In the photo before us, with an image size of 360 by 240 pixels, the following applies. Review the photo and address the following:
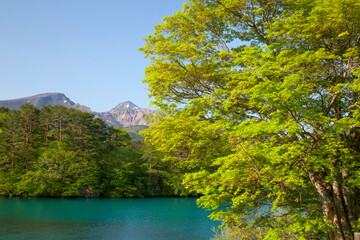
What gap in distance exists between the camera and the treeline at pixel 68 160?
1575 inches

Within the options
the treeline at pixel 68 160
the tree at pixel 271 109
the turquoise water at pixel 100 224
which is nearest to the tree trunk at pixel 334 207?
the tree at pixel 271 109

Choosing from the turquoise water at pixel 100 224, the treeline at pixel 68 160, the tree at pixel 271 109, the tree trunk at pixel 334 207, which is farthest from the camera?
the treeline at pixel 68 160

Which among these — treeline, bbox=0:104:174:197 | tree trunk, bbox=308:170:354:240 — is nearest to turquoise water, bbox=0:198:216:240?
treeline, bbox=0:104:174:197

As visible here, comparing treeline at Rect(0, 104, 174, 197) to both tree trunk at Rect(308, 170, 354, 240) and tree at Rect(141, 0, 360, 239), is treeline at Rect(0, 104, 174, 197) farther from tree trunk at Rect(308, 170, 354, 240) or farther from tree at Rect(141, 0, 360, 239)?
tree trunk at Rect(308, 170, 354, 240)

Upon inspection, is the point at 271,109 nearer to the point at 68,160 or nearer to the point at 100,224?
the point at 100,224

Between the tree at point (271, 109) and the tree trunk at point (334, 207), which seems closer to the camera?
the tree at point (271, 109)

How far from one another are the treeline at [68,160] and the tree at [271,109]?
35507 millimetres

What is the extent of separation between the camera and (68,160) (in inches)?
1645

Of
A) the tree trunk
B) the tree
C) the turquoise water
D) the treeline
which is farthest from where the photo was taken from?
the treeline

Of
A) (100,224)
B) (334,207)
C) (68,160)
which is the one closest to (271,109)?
(334,207)

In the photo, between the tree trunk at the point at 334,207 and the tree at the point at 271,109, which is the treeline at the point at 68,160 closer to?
the tree at the point at 271,109

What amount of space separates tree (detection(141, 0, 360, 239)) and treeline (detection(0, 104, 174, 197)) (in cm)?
3551

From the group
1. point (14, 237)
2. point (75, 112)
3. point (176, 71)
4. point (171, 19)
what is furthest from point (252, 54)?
point (75, 112)

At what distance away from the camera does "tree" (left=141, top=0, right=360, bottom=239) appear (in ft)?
22.1
